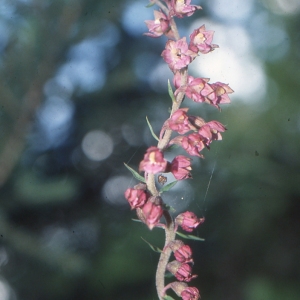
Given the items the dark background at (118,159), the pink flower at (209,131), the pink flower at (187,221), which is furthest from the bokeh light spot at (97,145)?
the pink flower at (187,221)

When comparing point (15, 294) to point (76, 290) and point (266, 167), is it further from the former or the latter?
point (266, 167)

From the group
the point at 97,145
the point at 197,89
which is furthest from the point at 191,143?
the point at 97,145

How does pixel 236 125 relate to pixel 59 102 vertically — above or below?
below

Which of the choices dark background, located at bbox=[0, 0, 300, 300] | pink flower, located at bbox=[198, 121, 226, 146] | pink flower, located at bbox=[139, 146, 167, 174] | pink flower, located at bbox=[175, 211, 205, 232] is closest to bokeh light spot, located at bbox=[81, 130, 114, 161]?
dark background, located at bbox=[0, 0, 300, 300]

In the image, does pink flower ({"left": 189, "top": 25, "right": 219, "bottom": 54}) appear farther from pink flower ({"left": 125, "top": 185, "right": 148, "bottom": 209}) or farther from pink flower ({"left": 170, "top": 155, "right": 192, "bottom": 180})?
pink flower ({"left": 125, "top": 185, "right": 148, "bottom": 209})

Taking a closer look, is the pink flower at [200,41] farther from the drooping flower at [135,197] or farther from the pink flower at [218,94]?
the drooping flower at [135,197]

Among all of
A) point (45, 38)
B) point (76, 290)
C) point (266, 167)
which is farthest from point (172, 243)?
point (266, 167)
